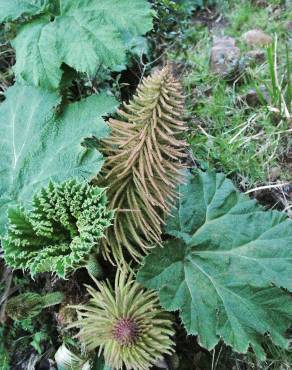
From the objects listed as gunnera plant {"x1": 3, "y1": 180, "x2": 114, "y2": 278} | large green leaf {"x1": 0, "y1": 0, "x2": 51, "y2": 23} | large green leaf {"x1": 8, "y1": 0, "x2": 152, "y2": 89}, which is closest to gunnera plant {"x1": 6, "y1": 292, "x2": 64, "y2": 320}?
gunnera plant {"x1": 3, "y1": 180, "x2": 114, "y2": 278}

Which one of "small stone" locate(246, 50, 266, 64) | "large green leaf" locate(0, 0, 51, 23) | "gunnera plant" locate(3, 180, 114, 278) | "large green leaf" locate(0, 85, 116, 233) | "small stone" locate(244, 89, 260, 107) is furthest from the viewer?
"small stone" locate(246, 50, 266, 64)

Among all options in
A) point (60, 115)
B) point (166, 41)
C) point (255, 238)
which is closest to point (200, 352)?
point (255, 238)

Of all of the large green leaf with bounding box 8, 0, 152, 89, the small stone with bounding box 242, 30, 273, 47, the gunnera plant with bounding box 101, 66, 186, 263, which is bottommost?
the small stone with bounding box 242, 30, 273, 47

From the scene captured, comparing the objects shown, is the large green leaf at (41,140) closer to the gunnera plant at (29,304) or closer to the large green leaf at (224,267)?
the gunnera plant at (29,304)

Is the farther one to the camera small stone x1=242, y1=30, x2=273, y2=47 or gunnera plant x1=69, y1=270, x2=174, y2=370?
small stone x1=242, y1=30, x2=273, y2=47

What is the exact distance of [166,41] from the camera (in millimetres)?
2502

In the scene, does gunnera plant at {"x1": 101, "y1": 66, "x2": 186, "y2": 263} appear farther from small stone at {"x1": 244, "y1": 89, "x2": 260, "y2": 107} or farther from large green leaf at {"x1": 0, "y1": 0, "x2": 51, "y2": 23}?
small stone at {"x1": 244, "y1": 89, "x2": 260, "y2": 107}

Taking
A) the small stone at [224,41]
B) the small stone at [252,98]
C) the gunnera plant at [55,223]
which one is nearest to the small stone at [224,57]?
the small stone at [224,41]

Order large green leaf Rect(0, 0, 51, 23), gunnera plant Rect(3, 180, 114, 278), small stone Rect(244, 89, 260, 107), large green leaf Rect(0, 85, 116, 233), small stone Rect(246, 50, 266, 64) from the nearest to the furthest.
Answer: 1. gunnera plant Rect(3, 180, 114, 278)
2. large green leaf Rect(0, 85, 116, 233)
3. large green leaf Rect(0, 0, 51, 23)
4. small stone Rect(244, 89, 260, 107)
5. small stone Rect(246, 50, 266, 64)

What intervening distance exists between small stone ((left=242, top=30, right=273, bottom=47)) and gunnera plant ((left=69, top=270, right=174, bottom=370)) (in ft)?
4.67

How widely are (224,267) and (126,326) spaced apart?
0.39 meters

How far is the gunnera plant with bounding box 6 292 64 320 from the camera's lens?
1658 millimetres

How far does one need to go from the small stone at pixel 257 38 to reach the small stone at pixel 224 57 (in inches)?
3.0

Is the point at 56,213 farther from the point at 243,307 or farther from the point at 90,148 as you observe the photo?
the point at 243,307
